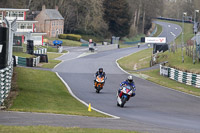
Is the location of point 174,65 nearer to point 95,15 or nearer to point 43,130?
point 43,130

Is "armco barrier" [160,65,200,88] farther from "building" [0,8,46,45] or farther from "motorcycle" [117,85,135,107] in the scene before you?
"building" [0,8,46,45]

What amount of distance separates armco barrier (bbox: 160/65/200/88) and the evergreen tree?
7016 centimetres

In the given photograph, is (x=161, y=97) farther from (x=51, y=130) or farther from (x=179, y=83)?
(x=51, y=130)

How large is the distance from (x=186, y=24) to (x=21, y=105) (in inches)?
4867

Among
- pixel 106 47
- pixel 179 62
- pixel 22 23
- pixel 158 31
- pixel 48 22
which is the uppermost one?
pixel 48 22

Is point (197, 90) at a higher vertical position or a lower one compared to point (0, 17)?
lower

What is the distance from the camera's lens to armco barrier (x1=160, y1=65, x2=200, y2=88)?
1229 inches

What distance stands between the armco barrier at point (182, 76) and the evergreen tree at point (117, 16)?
230 feet

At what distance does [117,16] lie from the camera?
108625mm

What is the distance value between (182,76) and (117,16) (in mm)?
76654

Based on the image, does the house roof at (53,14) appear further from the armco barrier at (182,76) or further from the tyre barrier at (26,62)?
the armco barrier at (182,76)

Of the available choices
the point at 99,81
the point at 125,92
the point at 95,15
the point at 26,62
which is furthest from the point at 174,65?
the point at 95,15

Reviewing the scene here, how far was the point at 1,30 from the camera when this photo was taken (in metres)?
15.2

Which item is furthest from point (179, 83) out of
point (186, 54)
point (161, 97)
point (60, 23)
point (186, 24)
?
point (186, 24)
